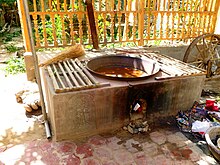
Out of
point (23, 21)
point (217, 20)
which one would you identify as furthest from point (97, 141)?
point (217, 20)

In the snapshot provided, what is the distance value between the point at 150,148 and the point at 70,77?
1.61 metres

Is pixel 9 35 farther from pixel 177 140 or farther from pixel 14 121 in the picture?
pixel 177 140

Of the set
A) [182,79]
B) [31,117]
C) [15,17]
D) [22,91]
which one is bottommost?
[31,117]

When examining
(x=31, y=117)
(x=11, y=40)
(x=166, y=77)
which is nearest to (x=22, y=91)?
(x=31, y=117)

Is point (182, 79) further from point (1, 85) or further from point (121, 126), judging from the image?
point (1, 85)

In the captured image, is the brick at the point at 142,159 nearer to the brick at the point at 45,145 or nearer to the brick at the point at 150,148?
the brick at the point at 150,148

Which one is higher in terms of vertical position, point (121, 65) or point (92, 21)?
point (92, 21)

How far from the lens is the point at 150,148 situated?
2.91 m

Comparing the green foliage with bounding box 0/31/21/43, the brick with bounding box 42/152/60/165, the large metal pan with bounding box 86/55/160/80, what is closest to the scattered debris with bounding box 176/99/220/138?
the large metal pan with bounding box 86/55/160/80

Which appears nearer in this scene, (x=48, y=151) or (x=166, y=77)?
(x=48, y=151)

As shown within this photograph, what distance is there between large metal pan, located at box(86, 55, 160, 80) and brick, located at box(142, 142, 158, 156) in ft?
4.27

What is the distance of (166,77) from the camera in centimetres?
327

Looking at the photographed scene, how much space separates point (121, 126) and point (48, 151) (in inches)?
46.3

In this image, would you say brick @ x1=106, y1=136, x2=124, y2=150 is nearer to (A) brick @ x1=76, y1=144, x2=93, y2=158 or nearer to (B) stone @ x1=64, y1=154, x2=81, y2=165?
(A) brick @ x1=76, y1=144, x2=93, y2=158
